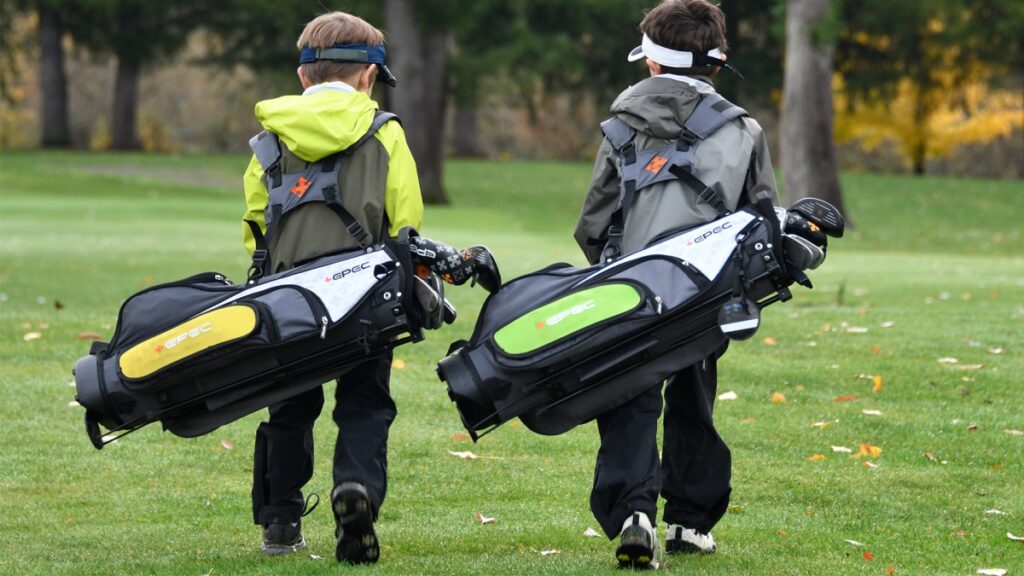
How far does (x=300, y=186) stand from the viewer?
507 cm

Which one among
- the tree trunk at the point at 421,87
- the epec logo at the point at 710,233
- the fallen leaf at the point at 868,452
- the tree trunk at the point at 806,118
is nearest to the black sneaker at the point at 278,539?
the epec logo at the point at 710,233

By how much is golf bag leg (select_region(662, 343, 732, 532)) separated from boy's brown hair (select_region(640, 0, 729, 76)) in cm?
104

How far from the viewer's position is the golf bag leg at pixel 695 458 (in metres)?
5.30

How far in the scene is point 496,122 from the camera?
54.0m

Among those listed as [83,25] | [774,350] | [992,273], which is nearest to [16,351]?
[774,350]

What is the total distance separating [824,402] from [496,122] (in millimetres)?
45993

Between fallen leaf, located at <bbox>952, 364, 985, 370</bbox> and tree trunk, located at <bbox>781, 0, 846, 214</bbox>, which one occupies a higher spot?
fallen leaf, located at <bbox>952, 364, 985, 370</bbox>

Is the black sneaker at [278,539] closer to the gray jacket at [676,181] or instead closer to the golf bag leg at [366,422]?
the golf bag leg at [366,422]

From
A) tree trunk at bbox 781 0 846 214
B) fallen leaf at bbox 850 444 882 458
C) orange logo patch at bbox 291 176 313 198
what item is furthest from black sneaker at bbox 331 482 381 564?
tree trunk at bbox 781 0 846 214

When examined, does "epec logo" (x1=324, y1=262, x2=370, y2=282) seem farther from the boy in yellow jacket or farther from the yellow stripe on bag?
the yellow stripe on bag

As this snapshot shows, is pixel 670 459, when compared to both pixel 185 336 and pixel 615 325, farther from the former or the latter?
pixel 185 336

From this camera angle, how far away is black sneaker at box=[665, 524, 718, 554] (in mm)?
5352

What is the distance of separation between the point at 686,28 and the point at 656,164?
1.59 feet

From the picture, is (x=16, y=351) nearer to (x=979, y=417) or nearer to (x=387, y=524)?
(x=387, y=524)
